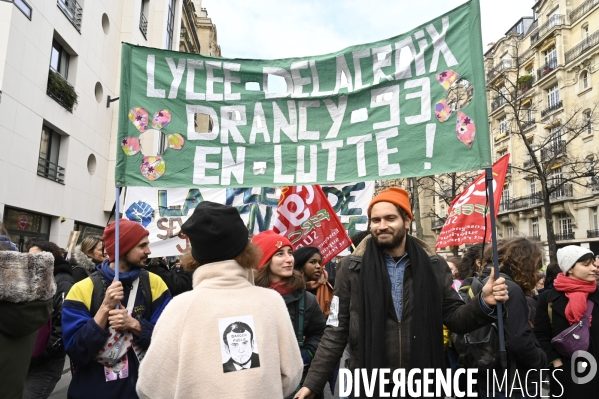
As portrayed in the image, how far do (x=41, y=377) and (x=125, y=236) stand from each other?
1732 millimetres

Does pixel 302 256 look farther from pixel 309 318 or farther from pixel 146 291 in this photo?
pixel 146 291

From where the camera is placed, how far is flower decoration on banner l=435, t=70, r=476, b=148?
3.33 m

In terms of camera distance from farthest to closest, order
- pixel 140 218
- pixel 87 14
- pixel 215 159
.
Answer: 1. pixel 87 14
2. pixel 140 218
3. pixel 215 159

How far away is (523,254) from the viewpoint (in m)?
4.12

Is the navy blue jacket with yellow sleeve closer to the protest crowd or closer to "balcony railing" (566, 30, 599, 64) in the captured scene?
the protest crowd

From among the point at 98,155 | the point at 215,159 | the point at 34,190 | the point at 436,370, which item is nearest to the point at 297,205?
the point at 215,159

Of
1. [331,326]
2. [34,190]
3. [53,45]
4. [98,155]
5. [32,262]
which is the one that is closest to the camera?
[32,262]

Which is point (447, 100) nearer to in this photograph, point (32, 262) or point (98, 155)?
point (32, 262)

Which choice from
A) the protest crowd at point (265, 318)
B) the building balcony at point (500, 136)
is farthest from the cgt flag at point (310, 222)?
the building balcony at point (500, 136)

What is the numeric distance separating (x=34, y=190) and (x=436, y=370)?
14.3 meters

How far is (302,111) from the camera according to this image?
3934 millimetres

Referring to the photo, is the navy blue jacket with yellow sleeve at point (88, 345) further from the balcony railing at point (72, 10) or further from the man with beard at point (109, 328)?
the balcony railing at point (72, 10)

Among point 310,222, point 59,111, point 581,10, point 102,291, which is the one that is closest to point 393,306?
point 102,291

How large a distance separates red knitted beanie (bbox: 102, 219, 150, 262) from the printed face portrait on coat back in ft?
5.16
